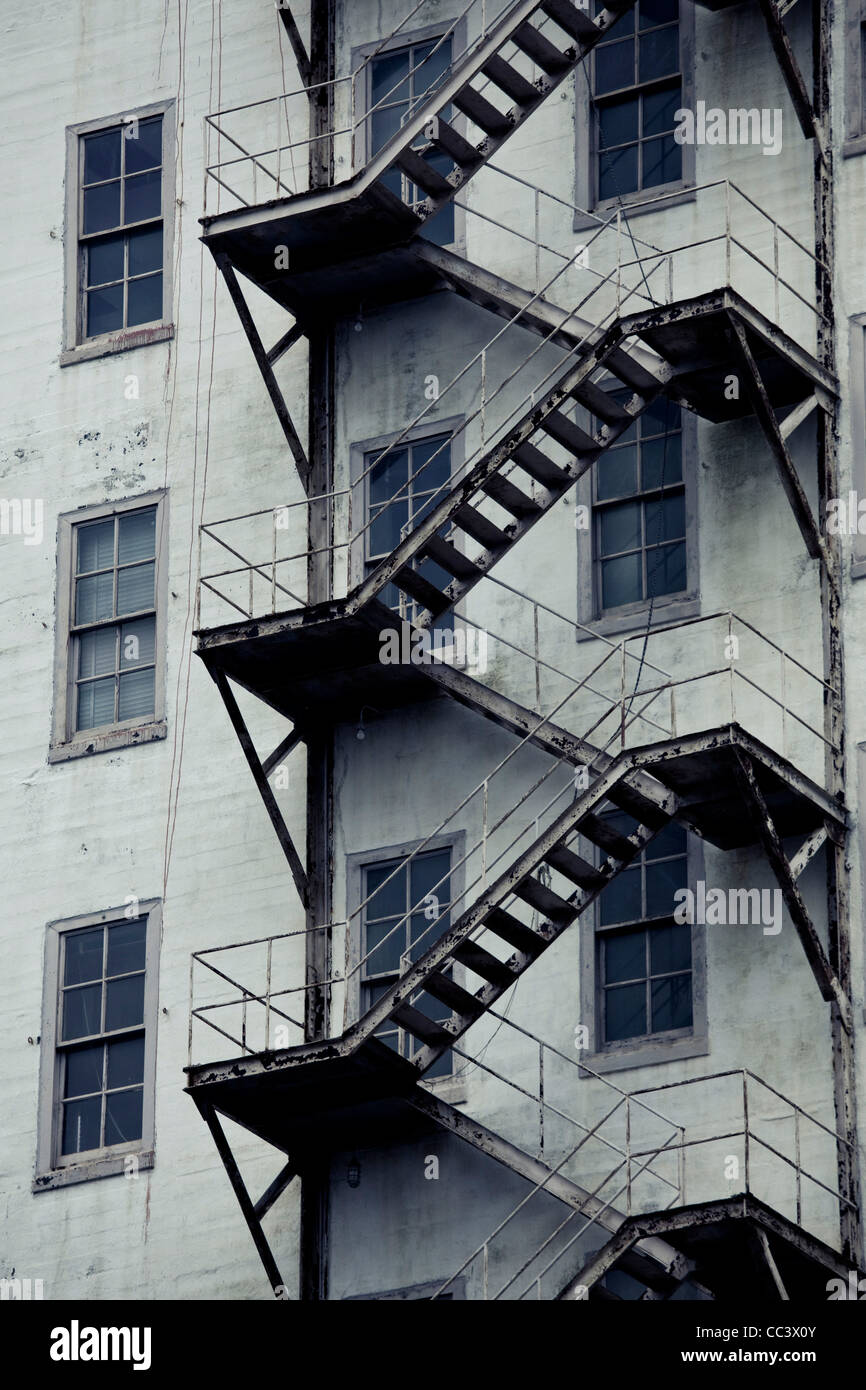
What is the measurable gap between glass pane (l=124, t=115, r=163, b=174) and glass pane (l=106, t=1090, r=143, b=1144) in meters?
9.27

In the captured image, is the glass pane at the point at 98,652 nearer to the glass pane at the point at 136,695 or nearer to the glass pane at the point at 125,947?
the glass pane at the point at 136,695

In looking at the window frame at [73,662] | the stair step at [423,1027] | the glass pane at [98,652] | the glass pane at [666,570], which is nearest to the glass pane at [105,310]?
the window frame at [73,662]

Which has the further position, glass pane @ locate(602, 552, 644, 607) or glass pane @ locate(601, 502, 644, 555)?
glass pane @ locate(601, 502, 644, 555)

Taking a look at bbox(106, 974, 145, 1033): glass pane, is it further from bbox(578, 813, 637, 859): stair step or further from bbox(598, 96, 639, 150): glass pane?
bbox(598, 96, 639, 150): glass pane

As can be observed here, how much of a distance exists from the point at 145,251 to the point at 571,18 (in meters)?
5.53

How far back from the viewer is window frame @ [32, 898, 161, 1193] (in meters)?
32.6

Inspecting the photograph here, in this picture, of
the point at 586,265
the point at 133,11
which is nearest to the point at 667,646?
the point at 586,265

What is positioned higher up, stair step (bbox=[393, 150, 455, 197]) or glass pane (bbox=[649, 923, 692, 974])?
stair step (bbox=[393, 150, 455, 197])

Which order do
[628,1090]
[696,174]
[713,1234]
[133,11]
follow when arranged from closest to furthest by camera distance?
1. [713,1234]
2. [628,1090]
3. [696,174]
4. [133,11]

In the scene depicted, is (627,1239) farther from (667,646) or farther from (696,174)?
(696,174)

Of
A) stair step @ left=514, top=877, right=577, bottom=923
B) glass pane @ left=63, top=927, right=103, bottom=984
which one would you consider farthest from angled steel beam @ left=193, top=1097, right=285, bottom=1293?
stair step @ left=514, top=877, right=577, bottom=923

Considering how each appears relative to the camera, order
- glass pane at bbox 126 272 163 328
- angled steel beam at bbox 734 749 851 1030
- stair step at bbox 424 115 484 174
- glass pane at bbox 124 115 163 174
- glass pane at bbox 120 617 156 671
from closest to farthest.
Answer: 1. angled steel beam at bbox 734 749 851 1030
2. stair step at bbox 424 115 484 174
3. glass pane at bbox 120 617 156 671
4. glass pane at bbox 126 272 163 328
5. glass pane at bbox 124 115 163 174

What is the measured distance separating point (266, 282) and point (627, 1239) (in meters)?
9.87
